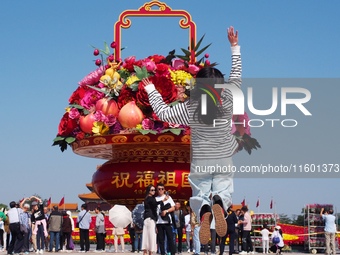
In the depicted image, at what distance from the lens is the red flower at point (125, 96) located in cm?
1628

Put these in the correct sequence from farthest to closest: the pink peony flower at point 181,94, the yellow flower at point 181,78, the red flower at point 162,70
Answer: the red flower at point 162,70, the yellow flower at point 181,78, the pink peony flower at point 181,94

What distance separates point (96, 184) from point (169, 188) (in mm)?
1752

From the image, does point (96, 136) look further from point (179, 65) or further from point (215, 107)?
point (215, 107)

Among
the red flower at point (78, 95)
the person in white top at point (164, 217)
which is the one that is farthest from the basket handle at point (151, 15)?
the person in white top at point (164, 217)

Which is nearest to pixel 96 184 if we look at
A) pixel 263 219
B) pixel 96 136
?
pixel 96 136

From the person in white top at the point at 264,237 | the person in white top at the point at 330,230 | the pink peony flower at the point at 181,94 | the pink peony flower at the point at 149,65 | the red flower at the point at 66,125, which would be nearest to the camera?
the pink peony flower at the point at 181,94

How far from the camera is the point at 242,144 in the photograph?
54.1 feet

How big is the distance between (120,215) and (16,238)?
2417 mm

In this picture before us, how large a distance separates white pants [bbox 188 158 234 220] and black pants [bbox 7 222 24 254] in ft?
22.1

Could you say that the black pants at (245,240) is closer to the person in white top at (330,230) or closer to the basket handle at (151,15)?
the person in white top at (330,230)

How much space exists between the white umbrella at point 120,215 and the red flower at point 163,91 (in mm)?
2701

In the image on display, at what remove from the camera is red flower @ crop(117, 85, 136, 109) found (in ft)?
53.4

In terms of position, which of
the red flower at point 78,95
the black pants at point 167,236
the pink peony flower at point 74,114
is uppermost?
the red flower at point 78,95

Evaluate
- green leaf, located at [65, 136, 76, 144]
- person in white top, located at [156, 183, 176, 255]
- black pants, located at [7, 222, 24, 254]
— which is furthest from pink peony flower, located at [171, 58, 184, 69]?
black pants, located at [7, 222, 24, 254]
